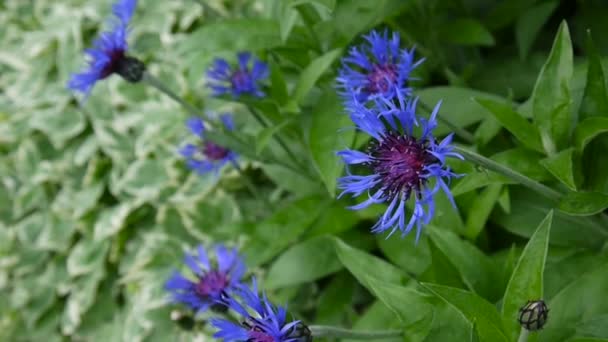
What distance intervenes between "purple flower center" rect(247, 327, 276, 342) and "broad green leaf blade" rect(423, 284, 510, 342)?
0.69ft

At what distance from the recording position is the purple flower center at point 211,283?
132 centimetres

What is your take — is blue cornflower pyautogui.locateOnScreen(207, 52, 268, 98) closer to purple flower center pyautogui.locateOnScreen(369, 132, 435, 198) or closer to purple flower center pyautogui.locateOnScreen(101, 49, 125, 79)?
purple flower center pyautogui.locateOnScreen(101, 49, 125, 79)

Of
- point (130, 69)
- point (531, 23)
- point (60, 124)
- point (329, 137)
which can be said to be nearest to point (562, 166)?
point (329, 137)

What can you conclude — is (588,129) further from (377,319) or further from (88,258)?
(88,258)

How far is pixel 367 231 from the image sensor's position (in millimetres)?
1511

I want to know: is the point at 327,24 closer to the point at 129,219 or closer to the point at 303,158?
the point at 303,158

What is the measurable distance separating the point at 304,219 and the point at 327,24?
38 centimetres

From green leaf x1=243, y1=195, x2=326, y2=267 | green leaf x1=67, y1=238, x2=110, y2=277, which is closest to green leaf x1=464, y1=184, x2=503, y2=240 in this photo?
green leaf x1=243, y1=195, x2=326, y2=267

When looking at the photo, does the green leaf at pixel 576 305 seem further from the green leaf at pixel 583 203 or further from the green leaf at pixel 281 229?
the green leaf at pixel 281 229

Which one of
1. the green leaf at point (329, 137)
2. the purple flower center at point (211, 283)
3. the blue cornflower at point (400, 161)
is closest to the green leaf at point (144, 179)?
the purple flower center at point (211, 283)

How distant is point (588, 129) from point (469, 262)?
0.86ft

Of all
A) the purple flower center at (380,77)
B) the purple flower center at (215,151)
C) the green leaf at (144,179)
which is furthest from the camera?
the green leaf at (144,179)

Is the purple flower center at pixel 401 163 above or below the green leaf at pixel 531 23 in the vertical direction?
above

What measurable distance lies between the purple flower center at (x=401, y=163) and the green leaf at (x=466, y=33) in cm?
72
